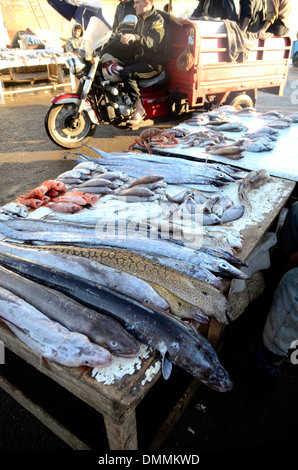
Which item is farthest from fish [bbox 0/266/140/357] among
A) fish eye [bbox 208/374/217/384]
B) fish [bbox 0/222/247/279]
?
fish [bbox 0/222/247/279]

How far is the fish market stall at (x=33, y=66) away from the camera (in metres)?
10.5

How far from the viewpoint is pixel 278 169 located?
3537mm

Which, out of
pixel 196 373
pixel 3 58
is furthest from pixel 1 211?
pixel 3 58

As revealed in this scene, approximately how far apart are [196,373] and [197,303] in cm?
41

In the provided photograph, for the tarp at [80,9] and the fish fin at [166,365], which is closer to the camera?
the fish fin at [166,365]

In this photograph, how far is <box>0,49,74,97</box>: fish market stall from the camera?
10480 millimetres

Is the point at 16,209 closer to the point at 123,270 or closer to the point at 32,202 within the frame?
the point at 32,202

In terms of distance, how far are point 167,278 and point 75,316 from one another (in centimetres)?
61

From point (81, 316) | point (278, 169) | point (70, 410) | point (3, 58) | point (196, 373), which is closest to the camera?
point (196, 373)

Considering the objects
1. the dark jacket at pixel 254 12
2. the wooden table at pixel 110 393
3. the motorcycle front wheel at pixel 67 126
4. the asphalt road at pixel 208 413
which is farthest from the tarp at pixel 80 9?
the wooden table at pixel 110 393

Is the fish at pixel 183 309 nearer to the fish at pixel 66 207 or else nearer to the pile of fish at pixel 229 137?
the fish at pixel 66 207

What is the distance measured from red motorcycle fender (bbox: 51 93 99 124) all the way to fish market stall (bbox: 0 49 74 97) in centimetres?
322

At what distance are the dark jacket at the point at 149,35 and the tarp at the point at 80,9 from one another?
90cm

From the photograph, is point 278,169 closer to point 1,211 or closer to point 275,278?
point 275,278
